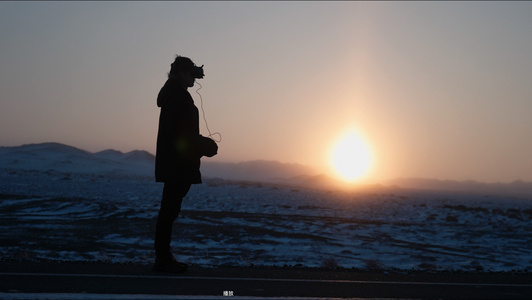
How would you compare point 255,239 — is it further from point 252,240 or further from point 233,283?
point 233,283

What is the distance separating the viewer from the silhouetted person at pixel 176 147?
5008 mm

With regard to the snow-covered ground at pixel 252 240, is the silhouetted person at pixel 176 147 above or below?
above

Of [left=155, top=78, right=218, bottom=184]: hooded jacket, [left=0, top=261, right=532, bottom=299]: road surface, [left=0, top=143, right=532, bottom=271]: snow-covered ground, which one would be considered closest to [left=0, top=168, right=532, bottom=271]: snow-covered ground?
[left=0, top=143, right=532, bottom=271]: snow-covered ground

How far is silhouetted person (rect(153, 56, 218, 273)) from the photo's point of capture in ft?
16.4

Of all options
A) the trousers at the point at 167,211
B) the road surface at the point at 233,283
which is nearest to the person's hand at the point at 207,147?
the trousers at the point at 167,211

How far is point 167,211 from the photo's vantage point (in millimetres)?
5148

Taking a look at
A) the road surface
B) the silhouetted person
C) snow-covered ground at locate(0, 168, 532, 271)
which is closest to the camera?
the road surface

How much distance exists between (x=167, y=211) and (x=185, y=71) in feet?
4.44

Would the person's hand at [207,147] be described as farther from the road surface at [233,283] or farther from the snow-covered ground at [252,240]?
the snow-covered ground at [252,240]

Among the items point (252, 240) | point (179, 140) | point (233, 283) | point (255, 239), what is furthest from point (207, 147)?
point (255, 239)

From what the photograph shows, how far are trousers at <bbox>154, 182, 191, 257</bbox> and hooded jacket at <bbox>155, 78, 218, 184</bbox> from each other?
89 mm

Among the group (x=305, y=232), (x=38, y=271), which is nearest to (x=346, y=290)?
(x=38, y=271)

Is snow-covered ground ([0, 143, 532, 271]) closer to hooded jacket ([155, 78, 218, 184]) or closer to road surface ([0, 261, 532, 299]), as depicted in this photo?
road surface ([0, 261, 532, 299])

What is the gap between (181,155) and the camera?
502 cm
